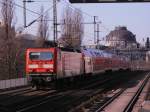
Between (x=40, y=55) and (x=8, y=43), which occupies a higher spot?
(x=8, y=43)

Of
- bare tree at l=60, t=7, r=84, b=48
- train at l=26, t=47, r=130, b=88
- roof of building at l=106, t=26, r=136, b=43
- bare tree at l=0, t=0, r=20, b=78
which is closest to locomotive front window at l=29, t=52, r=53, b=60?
train at l=26, t=47, r=130, b=88

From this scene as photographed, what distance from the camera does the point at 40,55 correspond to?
1355 inches

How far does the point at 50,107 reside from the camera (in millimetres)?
23094

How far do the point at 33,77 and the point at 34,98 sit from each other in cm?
642

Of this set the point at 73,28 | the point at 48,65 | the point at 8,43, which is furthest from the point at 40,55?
the point at 73,28

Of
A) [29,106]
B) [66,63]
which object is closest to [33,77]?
[66,63]

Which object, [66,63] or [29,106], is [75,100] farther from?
[66,63]

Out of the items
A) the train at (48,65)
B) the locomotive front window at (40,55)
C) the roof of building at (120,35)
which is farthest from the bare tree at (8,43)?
the roof of building at (120,35)

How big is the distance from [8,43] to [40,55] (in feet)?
A: 46.8

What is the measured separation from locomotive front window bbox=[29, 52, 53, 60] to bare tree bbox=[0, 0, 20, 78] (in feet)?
36.5

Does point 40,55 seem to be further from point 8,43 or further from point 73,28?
point 73,28

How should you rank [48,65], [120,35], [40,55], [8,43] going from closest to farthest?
[48,65]
[40,55]
[8,43]
[120,35]

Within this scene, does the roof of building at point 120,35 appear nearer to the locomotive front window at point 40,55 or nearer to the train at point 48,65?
the train at point 48,65

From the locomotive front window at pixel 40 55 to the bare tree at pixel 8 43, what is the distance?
36.5ft
